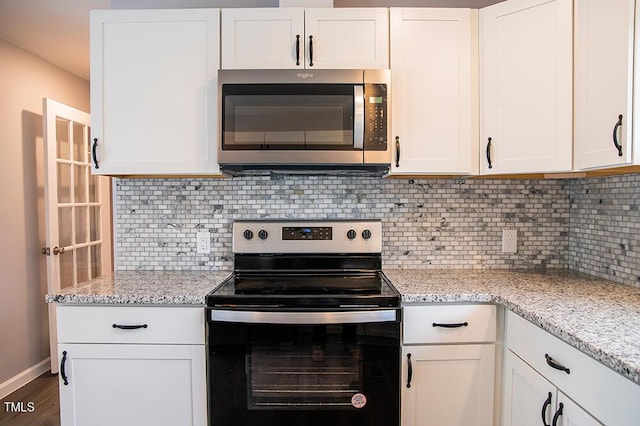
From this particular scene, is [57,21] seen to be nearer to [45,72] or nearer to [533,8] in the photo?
[45,72]

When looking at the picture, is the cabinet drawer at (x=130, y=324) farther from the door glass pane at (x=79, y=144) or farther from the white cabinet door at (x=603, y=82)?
the door glass pane at (x=79, y=144)

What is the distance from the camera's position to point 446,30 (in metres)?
1.67

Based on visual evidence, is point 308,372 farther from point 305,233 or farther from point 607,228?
point 607,228

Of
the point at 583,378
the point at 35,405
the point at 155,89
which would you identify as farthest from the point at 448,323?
the point at 35,405

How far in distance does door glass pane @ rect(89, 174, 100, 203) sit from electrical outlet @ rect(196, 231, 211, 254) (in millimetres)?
1589

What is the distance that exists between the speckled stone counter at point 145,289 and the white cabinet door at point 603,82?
161cm

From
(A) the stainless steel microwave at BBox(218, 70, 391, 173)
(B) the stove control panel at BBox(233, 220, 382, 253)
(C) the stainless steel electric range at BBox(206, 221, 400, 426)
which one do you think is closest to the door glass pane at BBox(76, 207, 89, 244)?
(B) the stove control panel at BBox(233, 220, 382, 253)

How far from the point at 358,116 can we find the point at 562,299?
1.08 meters

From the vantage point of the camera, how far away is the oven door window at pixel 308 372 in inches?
56.1

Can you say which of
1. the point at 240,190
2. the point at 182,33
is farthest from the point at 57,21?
the point at 240,190

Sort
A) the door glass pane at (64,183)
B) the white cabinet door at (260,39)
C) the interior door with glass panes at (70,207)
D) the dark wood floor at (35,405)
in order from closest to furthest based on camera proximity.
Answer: the white cabinet door at (260,39) → the dark wood floor at (35,405) → the interior door with glass panes at (70,207) → the door glass pane at (64,183)

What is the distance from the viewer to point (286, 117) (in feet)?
5.31

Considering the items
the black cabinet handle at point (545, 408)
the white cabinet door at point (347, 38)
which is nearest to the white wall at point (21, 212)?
the white cabinet door at point (347, 38)

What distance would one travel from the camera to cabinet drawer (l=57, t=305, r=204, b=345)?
4.79 feet
